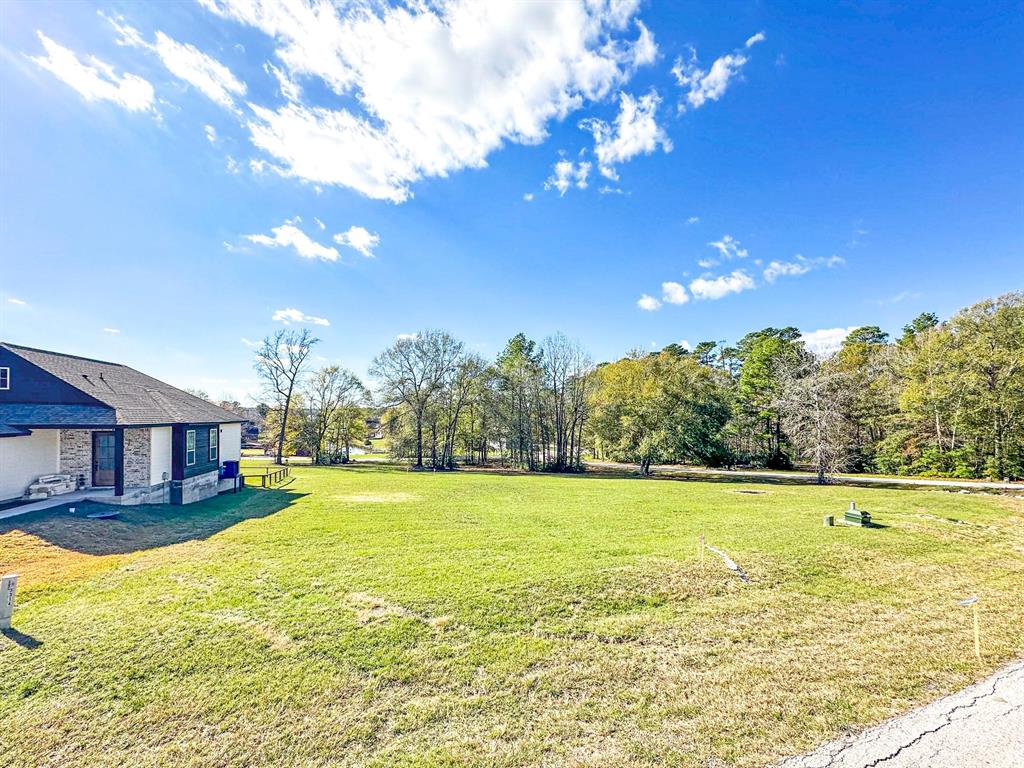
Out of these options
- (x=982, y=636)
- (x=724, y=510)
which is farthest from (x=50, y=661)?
(x=724, y=510)

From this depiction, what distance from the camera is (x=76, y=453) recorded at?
46.0 feet

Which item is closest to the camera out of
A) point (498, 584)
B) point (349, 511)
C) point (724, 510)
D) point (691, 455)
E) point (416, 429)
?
point (498, 584)

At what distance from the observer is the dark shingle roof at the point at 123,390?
13969mm

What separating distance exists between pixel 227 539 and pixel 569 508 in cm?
1081

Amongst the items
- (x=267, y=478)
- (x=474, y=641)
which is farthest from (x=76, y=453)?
(x=474, y=641)

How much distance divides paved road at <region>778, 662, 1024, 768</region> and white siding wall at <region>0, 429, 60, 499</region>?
19.9 meters

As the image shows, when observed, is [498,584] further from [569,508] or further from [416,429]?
[416,429]

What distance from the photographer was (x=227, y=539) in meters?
10.3

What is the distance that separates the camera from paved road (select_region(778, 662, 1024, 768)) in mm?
3602

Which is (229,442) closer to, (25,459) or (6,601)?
(25,459)

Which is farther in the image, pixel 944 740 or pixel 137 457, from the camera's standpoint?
pixel 137 457

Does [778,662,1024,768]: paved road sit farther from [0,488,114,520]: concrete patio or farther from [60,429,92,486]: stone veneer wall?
[60,429,92,486]: stone veneer wall

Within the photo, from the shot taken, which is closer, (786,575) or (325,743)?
(325,743)

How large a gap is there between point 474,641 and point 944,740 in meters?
5.00
